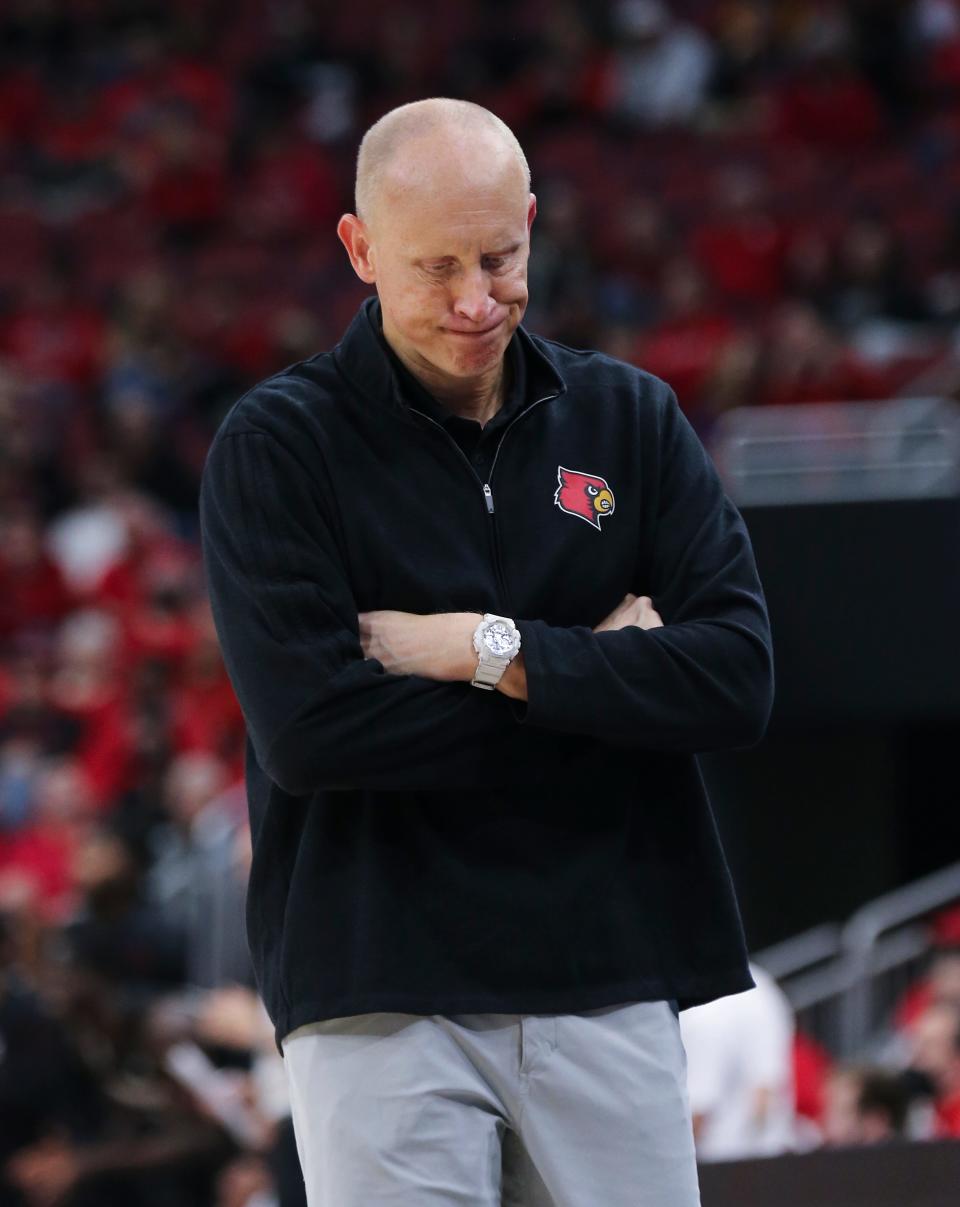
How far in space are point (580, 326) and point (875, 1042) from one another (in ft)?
15.0

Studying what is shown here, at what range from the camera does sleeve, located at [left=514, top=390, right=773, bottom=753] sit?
2.35 meters

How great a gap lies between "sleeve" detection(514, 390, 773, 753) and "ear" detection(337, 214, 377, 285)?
1.42 ft

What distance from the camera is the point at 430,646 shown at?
2383 millimetres

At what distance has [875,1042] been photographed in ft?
27.6

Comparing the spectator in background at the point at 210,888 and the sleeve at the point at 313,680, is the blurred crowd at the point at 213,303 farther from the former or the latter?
the sleeve at the point at 313,680

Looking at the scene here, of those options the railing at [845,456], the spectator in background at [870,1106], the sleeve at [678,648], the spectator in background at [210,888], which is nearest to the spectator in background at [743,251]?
the railing at [845,456]

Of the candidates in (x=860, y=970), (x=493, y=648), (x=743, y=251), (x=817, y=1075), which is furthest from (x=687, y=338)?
(x=493, y=648)

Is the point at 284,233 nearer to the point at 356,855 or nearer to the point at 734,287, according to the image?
the point at 734,287

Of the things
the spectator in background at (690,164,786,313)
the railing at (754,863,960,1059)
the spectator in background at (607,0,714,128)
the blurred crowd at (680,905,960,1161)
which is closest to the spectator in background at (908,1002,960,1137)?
the blurred crowd at (680,905,960,1161)

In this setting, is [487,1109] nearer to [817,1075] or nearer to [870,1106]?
[870,1106]

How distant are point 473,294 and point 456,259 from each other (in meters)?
0.05

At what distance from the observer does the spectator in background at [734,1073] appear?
16.9 ft

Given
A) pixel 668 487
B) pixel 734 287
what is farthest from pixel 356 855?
pixel 734 287

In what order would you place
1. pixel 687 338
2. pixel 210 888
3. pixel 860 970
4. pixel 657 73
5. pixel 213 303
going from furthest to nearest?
pixel 657 73, pixel 213 303, pixel 687 338, pixel 860 970, pixel 210 888
